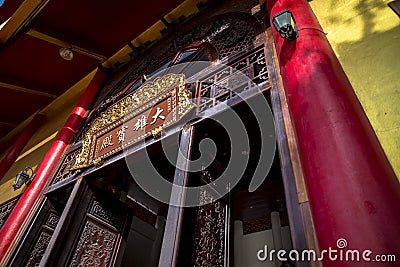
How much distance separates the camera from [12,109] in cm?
611

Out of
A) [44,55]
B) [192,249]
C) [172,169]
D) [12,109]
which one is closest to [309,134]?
[192,249]

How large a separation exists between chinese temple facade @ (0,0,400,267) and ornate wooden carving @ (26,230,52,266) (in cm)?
1

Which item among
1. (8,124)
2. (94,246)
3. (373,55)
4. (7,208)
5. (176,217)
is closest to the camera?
(176,217)

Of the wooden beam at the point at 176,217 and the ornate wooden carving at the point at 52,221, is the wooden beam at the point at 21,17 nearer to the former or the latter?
the ornate wooden carving at the point at 52,221

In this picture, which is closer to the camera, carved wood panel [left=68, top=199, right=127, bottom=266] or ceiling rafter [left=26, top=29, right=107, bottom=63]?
carved wood panel [left=68, top=199, right=127, bottom=266]

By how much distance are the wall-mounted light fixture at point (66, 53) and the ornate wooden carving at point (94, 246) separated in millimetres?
3329

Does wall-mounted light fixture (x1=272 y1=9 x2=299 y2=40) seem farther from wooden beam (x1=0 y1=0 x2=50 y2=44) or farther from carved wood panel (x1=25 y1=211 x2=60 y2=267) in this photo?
wooden beam (x1=0 y1=0 x2=50 y2=44)

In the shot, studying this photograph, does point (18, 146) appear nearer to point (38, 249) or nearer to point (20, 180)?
point (20, 180)

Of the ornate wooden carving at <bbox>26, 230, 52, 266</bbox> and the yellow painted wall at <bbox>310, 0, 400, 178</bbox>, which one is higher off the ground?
the yellow painted wall at <bbox>310, 0, 400, 178</bbox>

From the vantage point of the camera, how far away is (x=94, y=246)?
2.90 m

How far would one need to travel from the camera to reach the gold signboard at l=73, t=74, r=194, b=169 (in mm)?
2740

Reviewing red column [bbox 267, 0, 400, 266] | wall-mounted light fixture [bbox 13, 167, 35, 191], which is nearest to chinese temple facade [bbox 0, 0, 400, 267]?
red column [bbox 267, 0, 400, 266]

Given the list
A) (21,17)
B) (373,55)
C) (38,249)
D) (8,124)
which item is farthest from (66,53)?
(373,55)

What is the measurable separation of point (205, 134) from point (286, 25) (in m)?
1.11
